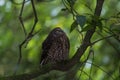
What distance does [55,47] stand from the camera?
2660mm

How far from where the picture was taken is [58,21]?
452cm

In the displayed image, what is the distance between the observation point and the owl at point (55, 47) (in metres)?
2.59

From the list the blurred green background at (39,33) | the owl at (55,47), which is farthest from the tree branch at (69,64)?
the blurred green background at (39,33)

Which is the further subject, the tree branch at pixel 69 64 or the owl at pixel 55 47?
the owl at pixel 55 47

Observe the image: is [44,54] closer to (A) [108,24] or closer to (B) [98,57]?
(A) [108,24]

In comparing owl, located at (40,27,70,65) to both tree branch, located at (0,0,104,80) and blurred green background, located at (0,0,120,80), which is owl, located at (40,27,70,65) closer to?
tree branch, located at (0,0,104,80)

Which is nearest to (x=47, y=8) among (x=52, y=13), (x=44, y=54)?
(x=52, y=13)

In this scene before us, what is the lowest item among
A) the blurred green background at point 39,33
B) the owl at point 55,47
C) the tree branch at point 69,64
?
the blurred green background at point 39,33

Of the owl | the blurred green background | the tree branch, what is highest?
the tree branch

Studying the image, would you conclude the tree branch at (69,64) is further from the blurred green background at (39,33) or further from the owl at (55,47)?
the blurred green background at (39,33)

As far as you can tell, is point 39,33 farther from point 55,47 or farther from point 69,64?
point 69,64

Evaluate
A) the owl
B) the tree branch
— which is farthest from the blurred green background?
the tree branch

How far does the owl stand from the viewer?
259 cm

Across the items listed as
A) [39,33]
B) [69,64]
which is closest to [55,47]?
[69,64]
